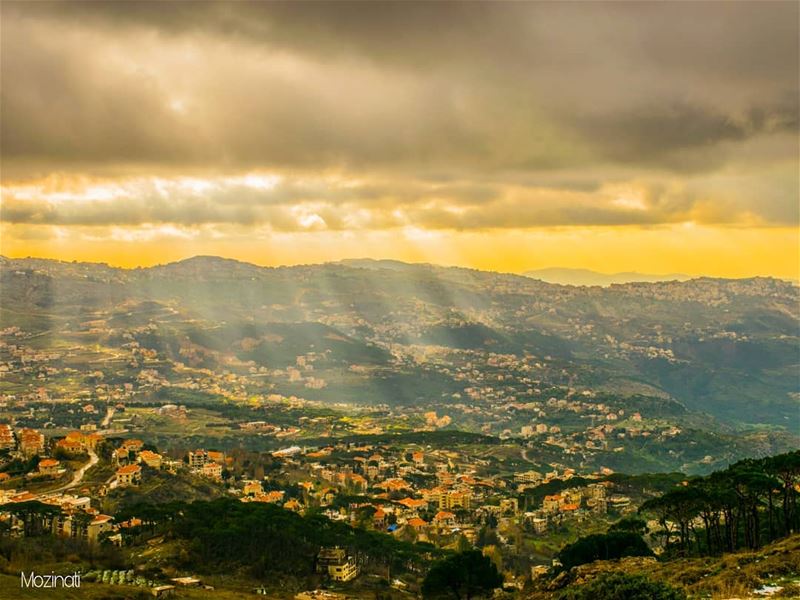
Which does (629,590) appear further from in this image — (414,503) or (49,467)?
(49,467)

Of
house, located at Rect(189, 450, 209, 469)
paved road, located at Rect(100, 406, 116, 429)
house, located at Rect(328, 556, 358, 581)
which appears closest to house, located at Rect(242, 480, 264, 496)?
house, located at Rect(189, 450, 209, 469)

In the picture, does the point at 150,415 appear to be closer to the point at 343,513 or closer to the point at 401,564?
the point at 343,513

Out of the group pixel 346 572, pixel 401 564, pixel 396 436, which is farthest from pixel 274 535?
pixel 396 436

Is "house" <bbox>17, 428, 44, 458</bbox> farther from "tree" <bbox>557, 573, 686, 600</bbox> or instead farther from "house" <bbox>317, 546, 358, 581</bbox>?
"tree" <bbox>557, 573, 686, 600</bbox>

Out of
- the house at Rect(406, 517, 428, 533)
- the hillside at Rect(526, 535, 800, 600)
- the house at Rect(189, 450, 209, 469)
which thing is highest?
the hillside at Rect(526, 535, 800, 600)

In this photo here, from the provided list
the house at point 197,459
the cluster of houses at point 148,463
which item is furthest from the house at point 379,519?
the house at point 197,459

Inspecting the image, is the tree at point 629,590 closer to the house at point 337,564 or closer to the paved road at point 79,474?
the house at point 337,564
